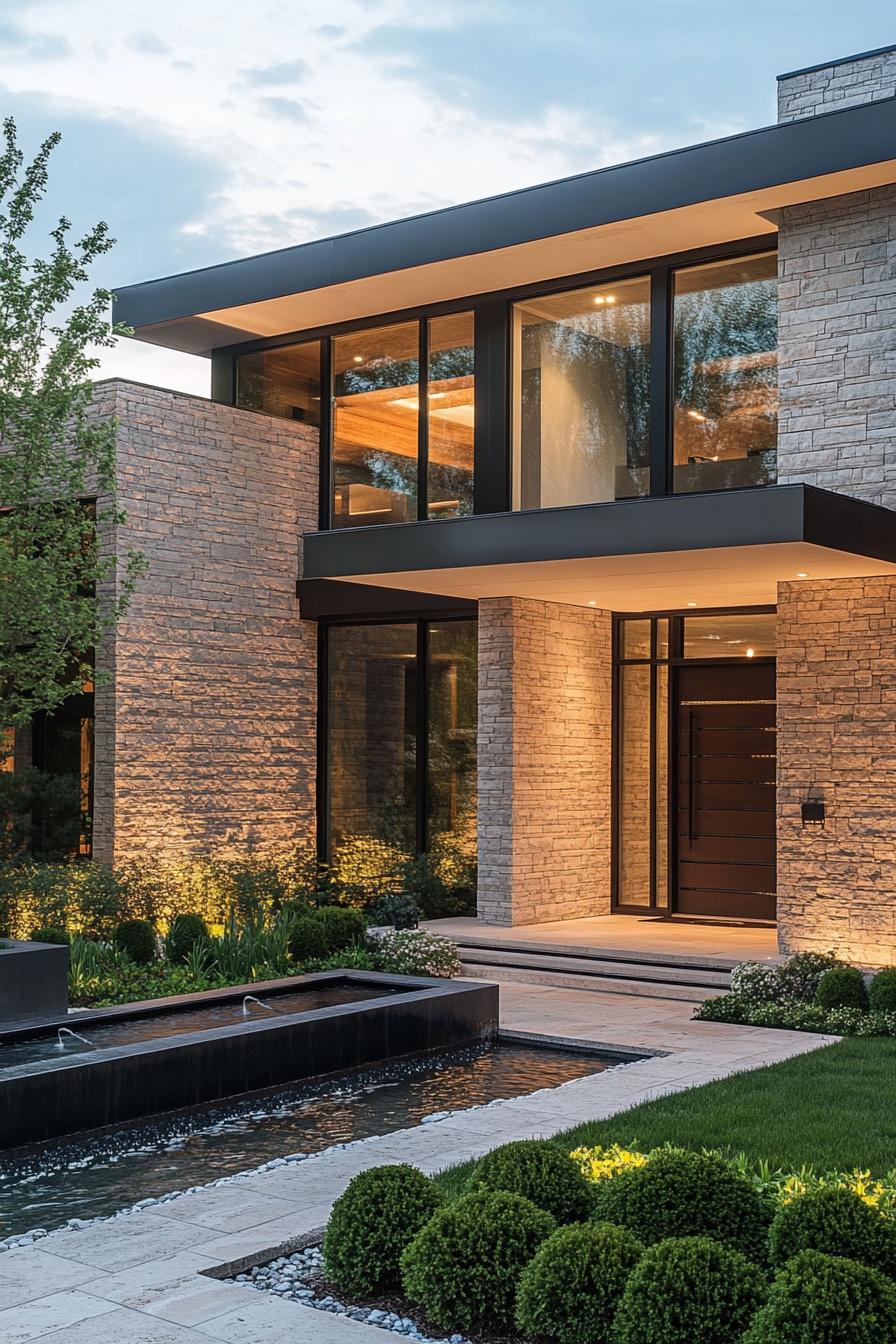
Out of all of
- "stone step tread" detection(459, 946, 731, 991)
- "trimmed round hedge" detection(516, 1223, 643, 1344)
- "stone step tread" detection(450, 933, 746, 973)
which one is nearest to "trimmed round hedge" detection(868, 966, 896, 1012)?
"stone step tread" detection(459, 946, 731, 991)

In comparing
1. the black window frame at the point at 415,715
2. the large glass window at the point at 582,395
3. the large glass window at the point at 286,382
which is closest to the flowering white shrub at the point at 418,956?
the black window frame at the point at 415,715

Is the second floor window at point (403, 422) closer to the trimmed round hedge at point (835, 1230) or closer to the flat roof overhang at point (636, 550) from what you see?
the flat roof overhang at point (636, 550)

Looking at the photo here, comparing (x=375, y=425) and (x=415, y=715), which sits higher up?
(x=375, y=425)

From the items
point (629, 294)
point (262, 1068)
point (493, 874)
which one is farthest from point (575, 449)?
point (262, 1068)

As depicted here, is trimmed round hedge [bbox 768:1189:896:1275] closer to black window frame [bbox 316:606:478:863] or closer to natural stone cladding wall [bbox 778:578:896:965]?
natural stone cladding wall [bbox 778:578:896:965]

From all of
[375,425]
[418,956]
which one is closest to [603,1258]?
[418,956]

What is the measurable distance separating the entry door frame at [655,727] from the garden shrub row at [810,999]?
383cm

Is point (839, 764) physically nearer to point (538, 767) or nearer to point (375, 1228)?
point (538, 767)

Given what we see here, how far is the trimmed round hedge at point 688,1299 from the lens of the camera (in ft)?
13.7

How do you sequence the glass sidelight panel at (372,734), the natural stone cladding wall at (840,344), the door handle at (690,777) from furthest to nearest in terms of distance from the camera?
the glass sidelight panel at (372,734) → the door handle at (690,777) → the natural stone cladding wall at (840,344)

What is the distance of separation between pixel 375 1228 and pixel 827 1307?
63.8 inches

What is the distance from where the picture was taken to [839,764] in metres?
12.0

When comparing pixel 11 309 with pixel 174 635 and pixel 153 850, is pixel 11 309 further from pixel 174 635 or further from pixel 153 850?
pixel 153 850

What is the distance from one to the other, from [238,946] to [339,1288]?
250 inches
